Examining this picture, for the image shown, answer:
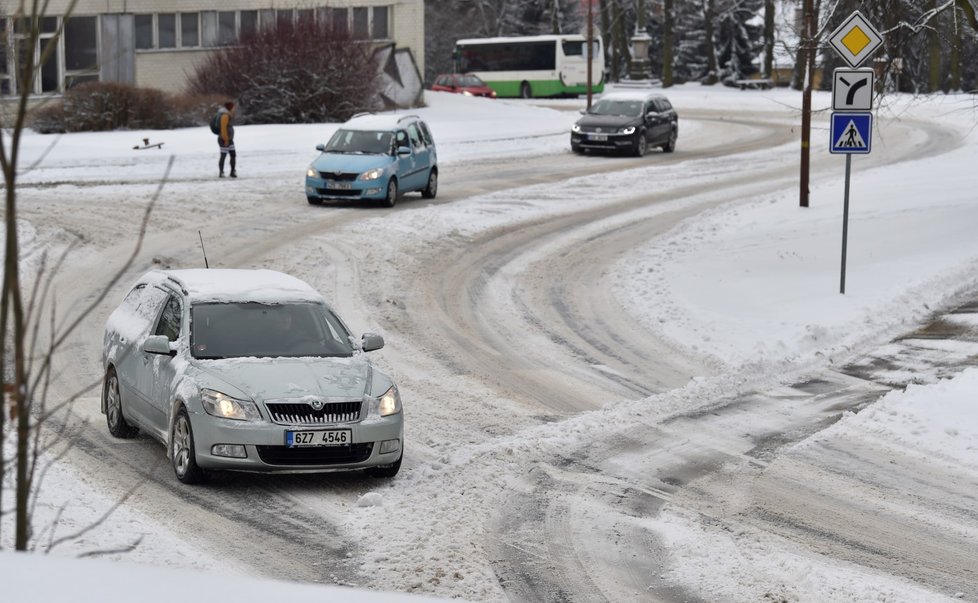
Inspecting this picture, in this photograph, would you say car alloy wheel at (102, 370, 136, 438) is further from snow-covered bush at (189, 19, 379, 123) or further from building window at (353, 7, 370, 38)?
building window at (353, 7, 370, 38)

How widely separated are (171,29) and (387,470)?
43760 mm

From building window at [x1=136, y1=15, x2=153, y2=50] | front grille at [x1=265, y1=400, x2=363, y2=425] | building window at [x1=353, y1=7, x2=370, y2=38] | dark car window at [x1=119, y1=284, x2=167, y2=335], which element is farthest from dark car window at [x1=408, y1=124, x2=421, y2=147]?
building window at [x1=136, y1=15, x2=153, y2=50]

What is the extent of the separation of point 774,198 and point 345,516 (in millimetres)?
19924

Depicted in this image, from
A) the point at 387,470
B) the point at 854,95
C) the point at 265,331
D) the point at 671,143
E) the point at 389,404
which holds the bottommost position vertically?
the point at 387,470

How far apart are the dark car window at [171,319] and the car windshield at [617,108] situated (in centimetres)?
2755

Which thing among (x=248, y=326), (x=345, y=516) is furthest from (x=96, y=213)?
(x=345, y=516)

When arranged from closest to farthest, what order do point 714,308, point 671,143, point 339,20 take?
point 714,308 → point 671,143 → point 339,20

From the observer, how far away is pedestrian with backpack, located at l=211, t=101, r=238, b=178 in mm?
29047

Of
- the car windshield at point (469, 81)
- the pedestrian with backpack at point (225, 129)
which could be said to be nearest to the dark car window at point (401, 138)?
the pedestrian with backpack at point (225, 129)

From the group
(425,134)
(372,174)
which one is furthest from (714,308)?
(425,134)

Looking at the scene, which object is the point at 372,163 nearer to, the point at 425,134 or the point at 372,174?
the point at 372,174

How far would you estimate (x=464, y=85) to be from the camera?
222ft

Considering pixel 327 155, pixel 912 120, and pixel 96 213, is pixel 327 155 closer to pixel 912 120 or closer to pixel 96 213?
pixel 96 213

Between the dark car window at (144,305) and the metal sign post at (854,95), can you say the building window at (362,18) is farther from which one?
the dark car window at (144,305)
